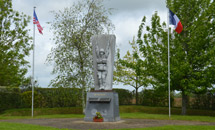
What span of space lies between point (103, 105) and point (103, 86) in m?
1.35

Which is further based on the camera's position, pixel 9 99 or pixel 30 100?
pixel 30 100

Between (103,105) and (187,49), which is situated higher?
(187,49)

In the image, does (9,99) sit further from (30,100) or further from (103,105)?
(103,105)

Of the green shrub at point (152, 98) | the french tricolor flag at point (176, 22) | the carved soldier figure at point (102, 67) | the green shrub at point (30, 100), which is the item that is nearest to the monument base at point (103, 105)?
the carved soldier figure at point (102, 67)

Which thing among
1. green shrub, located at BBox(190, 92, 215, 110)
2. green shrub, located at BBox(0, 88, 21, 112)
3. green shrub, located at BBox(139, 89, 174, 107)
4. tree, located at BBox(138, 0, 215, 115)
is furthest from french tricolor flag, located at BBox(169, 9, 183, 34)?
green shrub, located at BBox(0, 88, 21, 112)

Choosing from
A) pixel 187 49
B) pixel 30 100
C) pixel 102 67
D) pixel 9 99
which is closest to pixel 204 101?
pixel 187 49

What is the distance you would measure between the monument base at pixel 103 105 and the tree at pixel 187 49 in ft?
23.7

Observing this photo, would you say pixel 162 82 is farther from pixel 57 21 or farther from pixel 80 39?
pixel 57 21

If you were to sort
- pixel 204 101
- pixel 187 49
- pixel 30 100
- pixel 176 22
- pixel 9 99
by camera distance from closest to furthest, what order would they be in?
pixel 176 22 < pixel 187 49 < pixel 9 99 < pixel 30 100 < pixel 204 101

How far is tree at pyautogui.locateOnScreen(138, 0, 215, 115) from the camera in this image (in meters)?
22.7

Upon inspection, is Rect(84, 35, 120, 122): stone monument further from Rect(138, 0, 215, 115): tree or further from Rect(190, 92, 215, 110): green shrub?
Rect(190, 92, 215, 110): green shrub

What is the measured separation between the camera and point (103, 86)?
18.2 m

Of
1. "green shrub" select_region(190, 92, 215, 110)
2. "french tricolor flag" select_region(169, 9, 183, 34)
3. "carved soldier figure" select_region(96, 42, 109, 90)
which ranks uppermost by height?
"french tricolor flag" select_region(169, 9, 183, 34)

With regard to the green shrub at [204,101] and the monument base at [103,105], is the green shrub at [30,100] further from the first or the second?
the green shrub at [204,101]
